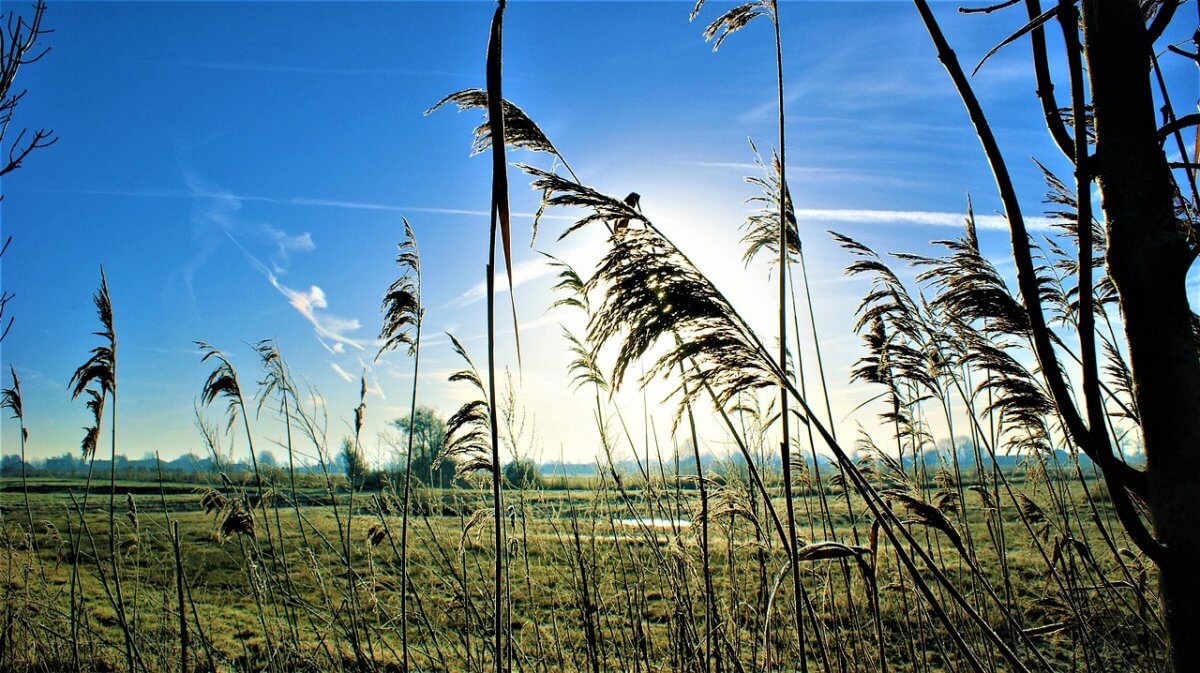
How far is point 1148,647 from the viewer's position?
2.74 meters

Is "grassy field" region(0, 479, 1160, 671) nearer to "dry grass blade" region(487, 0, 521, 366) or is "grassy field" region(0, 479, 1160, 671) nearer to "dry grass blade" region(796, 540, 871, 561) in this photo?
"dry grass blade" region(796, 540, 871, 561)

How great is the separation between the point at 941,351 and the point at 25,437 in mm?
8220

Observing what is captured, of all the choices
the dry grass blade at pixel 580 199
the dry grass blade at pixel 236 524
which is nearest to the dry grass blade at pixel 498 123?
the dry grass blade at pixel 580 199

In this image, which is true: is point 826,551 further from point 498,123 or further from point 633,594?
point 633,594

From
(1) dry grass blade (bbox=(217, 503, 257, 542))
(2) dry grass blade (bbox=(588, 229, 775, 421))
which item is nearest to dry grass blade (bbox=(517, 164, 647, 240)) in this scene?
(2) dry grass blade (bbox=(588, 229, 775, 421))

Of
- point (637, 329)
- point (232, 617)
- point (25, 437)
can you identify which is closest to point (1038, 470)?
point (637, 329)

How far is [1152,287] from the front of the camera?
97cm

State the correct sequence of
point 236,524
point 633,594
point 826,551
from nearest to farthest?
point 826,551 → point 236,524 → point 633,594

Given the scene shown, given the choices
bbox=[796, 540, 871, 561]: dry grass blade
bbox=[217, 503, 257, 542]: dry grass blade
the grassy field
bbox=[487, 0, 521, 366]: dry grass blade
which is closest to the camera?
bbox=[487, 0, 521, 366]: dry grass blade

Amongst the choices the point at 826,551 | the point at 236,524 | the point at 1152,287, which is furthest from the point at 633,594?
the point at 1152,287

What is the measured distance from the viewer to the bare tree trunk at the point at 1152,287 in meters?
0.93

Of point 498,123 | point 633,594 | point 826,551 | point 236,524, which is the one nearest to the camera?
point 498,123

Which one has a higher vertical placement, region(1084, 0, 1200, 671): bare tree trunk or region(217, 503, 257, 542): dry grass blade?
region(1084, 0, 1200, 671): bare tree trunk

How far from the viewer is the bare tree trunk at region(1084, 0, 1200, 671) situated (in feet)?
3.05
